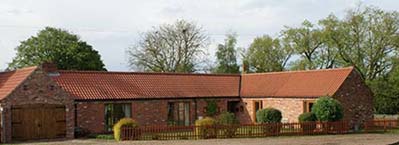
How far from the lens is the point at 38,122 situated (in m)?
30.2

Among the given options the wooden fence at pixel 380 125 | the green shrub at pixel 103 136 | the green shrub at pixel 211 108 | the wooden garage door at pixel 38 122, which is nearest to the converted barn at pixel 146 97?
the wooden garage door at pixel 38 122

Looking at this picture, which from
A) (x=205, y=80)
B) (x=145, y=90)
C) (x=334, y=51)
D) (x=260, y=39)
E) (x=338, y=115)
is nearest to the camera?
(x=338, y=115)

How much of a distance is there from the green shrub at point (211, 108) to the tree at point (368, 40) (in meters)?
17.0

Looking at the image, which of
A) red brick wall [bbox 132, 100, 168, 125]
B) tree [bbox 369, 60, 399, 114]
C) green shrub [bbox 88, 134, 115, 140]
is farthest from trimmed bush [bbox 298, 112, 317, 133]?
tree [bbox 369, 60, 399, 114]

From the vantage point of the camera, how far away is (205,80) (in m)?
42.1

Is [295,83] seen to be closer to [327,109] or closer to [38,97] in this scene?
Result: [327,109]

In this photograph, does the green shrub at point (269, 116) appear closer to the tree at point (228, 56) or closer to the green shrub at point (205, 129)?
the green shrub at point (205, 129)

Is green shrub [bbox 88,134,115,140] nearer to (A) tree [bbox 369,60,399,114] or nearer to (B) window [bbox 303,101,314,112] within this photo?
(B) window [bbox 303,101,314,112]

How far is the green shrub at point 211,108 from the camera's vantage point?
3934cm

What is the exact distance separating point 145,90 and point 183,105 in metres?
2.91

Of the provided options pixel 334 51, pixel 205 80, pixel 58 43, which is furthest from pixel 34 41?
pixel 334 51

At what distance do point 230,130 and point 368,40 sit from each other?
24.7 meters

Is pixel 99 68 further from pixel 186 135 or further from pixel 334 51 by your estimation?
pixel 186 135

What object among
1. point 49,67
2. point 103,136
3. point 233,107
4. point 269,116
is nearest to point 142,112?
point 103,136
